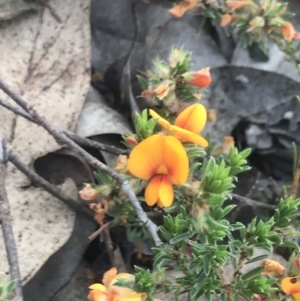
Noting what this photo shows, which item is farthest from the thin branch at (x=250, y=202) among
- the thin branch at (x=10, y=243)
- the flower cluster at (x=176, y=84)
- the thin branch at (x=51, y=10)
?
the thin branch at (x=51, y=10)

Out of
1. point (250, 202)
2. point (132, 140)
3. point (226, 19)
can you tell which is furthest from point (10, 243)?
point (226, 19)

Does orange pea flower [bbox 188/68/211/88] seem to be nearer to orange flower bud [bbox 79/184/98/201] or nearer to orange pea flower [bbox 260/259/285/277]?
orange flower bud [bbox 79/184/98/201]

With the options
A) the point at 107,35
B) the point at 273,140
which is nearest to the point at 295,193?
the point at 273,140

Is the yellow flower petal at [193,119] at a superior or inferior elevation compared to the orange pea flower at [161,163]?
superior

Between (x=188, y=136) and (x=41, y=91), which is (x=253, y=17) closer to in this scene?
(x=41, y=91)

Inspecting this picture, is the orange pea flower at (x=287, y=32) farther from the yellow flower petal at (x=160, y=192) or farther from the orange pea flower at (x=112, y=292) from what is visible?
the orange pea flower at (x=112, y=292)

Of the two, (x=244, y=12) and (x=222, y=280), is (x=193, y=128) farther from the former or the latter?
(x=244, y=12)
